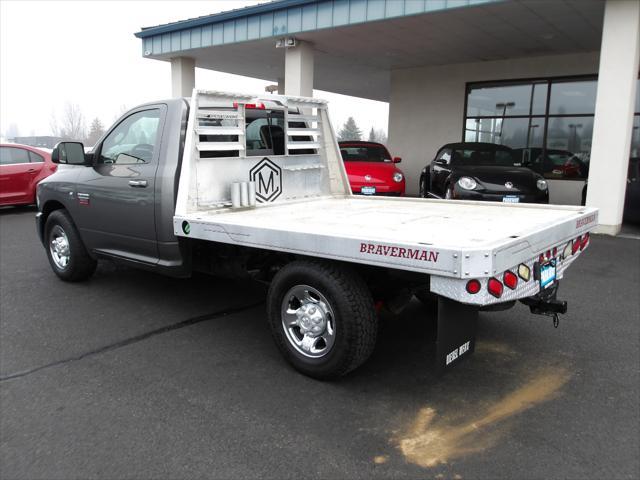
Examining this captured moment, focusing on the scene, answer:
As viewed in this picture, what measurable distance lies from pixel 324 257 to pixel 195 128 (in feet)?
6.15

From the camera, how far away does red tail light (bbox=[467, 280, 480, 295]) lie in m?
2.69

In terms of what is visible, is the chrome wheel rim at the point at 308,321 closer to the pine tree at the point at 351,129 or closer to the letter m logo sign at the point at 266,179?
the letter m logo sign at the point at 266,179

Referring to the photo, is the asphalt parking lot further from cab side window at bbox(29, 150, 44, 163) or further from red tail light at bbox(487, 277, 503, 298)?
cab side window at bbox(29, 150, 44, 163)

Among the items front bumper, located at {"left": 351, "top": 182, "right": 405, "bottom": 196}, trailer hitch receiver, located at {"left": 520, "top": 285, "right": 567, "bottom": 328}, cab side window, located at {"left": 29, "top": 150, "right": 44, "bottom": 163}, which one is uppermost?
cab side window, located at {"left": 29, "top": 150, "right": 44, "bottom": 163}

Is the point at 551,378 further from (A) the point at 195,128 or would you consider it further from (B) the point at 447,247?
(A) the point at 195,128

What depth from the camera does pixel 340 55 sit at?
14406 millimetres

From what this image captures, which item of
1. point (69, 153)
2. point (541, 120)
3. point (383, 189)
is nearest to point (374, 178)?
point (383, 189)

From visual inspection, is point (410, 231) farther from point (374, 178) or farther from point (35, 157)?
point (35, 157)

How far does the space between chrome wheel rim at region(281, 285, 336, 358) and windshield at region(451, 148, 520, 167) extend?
7995 millimetres

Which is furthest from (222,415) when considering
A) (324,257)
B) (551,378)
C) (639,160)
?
(639,160)

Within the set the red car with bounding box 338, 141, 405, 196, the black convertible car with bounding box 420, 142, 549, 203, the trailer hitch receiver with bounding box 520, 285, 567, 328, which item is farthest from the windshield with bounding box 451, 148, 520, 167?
the trailer hitch receiver with bounding box 520, 285, 567, 328

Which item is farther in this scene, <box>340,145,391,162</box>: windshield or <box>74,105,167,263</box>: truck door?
<box>340,145,391,162</box>: windshield

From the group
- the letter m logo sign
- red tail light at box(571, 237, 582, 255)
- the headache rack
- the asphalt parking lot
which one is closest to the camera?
the asphalt parking lot

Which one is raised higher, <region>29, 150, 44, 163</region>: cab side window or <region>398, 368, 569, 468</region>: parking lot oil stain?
<region>29, 150, 44, 163</region>: cab side window
